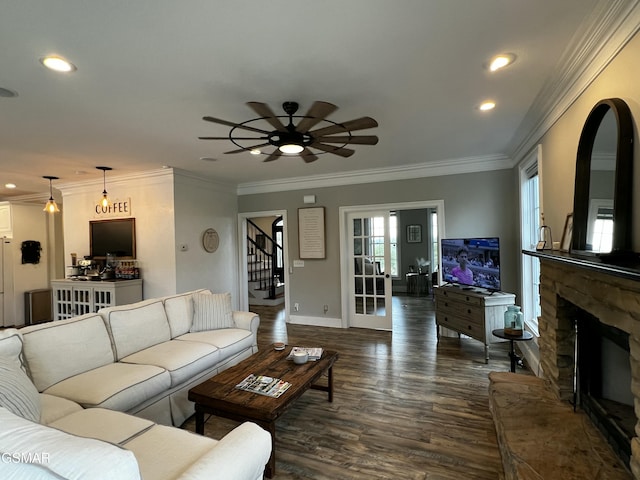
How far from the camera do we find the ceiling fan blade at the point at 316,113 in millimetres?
2057

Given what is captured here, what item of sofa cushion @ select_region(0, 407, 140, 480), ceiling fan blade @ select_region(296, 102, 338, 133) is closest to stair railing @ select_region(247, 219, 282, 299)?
ceiling fan blade @ select_region(296, 102, 338, 133)

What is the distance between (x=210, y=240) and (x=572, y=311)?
5.00m

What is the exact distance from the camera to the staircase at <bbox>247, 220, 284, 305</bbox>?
7.79 m

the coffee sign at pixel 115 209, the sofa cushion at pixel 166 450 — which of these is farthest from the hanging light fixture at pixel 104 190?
the sofa cushion at pixel 166 450

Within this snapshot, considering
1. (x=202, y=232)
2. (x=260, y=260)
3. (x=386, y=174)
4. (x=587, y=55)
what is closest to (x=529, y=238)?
(x=386, y=174)

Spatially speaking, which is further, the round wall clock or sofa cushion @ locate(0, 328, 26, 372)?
the round wall clock

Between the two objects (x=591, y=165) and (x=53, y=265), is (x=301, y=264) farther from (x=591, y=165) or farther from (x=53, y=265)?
(x=53, y=265)

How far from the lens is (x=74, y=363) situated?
235cm

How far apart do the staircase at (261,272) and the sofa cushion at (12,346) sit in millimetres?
5254

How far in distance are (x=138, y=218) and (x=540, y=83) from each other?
538 cm

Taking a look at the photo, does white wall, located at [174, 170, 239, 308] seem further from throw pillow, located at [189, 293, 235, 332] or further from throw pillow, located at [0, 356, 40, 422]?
throw pillow, located at [0, 356, 40, 422]

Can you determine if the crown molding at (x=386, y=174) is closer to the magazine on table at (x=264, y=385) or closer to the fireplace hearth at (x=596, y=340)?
the fireplace hearth at (x=596, y=340)

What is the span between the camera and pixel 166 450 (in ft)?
4.95

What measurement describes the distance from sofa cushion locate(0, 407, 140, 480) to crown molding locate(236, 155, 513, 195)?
480 centimetres
